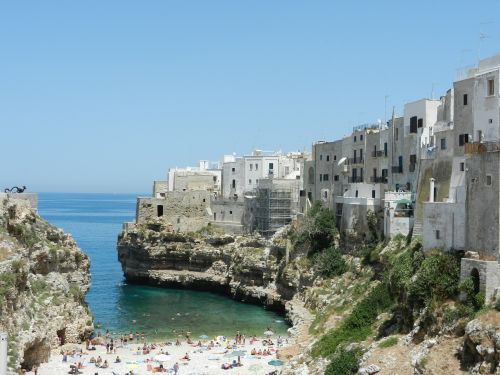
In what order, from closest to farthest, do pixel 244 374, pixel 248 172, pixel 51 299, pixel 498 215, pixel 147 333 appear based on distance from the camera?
pixel 498 215
pixel 244 374
pixel 51 299
pixel 147 333
pixel 248 172

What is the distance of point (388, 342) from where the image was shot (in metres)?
31.5

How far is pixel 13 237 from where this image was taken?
4169 centimetres

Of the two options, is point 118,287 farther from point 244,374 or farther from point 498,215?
point 498,215

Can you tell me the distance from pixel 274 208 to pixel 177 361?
27723mm

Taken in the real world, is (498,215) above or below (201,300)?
above

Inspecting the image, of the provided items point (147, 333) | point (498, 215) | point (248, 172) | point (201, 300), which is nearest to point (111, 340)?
point (147, 333)

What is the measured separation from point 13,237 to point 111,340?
32.6 feet

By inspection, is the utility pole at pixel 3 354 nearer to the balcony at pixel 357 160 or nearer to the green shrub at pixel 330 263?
the green shrub at pixel 330 263

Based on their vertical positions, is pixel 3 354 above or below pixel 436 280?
below

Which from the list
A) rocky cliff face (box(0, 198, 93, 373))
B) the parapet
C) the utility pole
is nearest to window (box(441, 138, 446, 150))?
rocky cliff face (box(0, 198, 93, 373))

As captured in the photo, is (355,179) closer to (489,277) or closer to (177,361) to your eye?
(177,361)

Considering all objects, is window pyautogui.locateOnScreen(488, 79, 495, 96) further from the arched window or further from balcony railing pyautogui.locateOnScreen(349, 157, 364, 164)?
the arched window

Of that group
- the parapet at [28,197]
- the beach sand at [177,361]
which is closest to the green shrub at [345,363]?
the beach sand at [177,361]

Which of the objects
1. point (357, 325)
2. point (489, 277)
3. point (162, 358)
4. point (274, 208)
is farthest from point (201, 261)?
point (489, 277)
